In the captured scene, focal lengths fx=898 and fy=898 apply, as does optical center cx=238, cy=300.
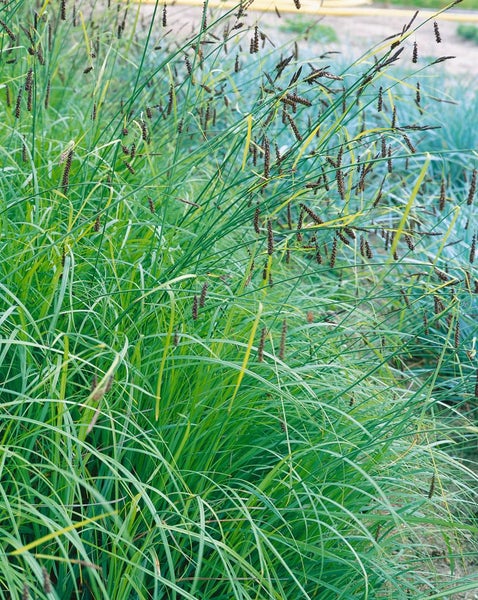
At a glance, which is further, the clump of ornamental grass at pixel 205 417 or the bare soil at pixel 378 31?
the bare soil at pixel 378 31

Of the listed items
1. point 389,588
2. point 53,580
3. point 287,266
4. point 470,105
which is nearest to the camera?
point 53,580

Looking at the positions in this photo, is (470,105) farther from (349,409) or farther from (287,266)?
(349,409)

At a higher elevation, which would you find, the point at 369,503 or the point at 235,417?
the point at 235,417

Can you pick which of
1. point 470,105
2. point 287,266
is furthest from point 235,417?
point 470,105

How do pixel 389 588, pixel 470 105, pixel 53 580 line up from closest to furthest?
1. pixel 53 580
2. pixel 389 588
3. pixel 470 105

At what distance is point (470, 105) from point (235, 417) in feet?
16.0

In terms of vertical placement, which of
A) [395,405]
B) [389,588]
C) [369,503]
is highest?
[395,405]

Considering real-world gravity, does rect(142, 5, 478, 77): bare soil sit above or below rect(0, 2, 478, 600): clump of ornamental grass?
below

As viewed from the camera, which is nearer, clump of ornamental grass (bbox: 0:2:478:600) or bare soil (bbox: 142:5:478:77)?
clump of ornamental grass (bbox: 0:2:478:600)

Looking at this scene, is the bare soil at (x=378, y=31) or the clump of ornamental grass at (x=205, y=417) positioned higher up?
the clump of ornamental grass at (x=205, y=417)

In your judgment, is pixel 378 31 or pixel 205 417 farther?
pixel 378 31

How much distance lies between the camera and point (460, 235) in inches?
191

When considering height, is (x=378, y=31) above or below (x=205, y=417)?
below

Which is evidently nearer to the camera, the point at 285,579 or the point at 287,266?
the point at 285,579
